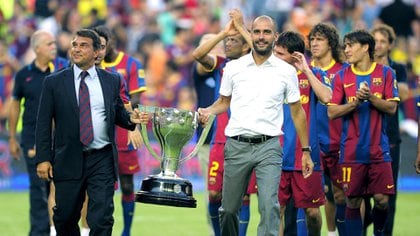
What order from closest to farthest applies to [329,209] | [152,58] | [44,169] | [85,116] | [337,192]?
[44,169], [85,116], [337,192], [329,209], [152,58]

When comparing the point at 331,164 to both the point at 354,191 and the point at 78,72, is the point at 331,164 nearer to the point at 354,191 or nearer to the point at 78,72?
the point at 354,191

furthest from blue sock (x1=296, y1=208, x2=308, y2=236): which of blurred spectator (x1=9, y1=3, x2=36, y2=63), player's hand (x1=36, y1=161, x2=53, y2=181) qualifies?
blurred spectator (x1=9, y1=3, x2=36, y2=63)

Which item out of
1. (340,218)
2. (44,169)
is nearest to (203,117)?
(44,169)

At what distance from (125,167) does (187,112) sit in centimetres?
348

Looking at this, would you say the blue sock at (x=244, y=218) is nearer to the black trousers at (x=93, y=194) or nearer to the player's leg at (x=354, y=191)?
the player's leg at (x=354, y=191)

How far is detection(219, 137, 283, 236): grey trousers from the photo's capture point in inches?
449

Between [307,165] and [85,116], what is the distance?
7.29 ft

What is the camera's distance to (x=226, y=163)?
11734 millimetres

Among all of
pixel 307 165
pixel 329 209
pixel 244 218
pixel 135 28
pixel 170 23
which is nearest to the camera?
pixel 307 165

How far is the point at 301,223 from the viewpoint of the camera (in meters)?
13.1

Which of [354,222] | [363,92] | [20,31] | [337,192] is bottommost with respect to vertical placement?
[354,222]

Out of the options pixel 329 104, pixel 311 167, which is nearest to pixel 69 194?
pixel 311 167

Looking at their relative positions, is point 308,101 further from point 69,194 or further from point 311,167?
point 69,194

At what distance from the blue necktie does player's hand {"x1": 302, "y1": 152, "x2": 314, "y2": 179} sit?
211 cm
